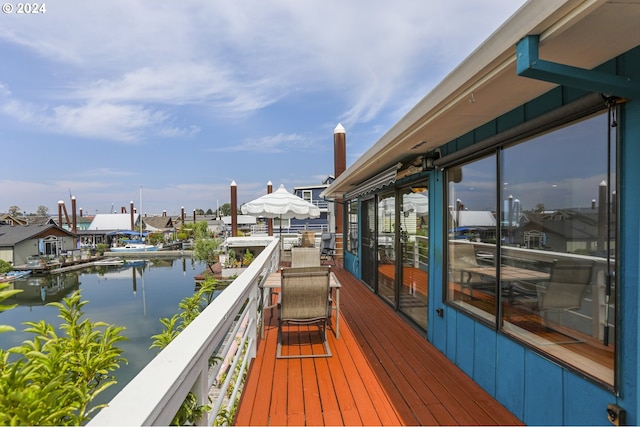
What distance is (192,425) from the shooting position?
1.43 m

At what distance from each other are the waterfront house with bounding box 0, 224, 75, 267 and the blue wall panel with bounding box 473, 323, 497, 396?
3389 centimetres

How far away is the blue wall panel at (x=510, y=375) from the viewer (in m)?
2.19

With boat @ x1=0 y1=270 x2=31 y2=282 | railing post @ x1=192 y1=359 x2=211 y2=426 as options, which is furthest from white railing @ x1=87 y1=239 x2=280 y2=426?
boat @ x1=0 y1=270 x2=31 y2=282

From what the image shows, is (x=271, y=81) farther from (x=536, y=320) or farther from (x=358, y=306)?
(x=536, y=320)

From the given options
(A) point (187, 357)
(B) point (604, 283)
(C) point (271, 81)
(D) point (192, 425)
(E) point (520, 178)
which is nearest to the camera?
(A) point (187, 357)

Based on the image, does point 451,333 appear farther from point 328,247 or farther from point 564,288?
point 328,247

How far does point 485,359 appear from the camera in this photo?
2592 mm

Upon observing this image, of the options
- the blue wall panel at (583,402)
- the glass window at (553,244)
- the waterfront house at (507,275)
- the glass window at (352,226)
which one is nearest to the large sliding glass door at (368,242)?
the glass window at (352,226)

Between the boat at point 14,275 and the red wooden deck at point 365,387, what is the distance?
27.1 metres

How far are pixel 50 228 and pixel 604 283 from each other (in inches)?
1452

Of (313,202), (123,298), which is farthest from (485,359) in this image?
(123,298)

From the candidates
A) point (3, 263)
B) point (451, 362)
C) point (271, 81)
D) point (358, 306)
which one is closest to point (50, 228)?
point (3, 263)

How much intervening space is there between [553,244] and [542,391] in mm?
896

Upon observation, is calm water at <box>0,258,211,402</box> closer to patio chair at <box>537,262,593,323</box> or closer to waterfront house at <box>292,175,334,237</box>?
waterfront house at <box>292,175,334,237</box>
